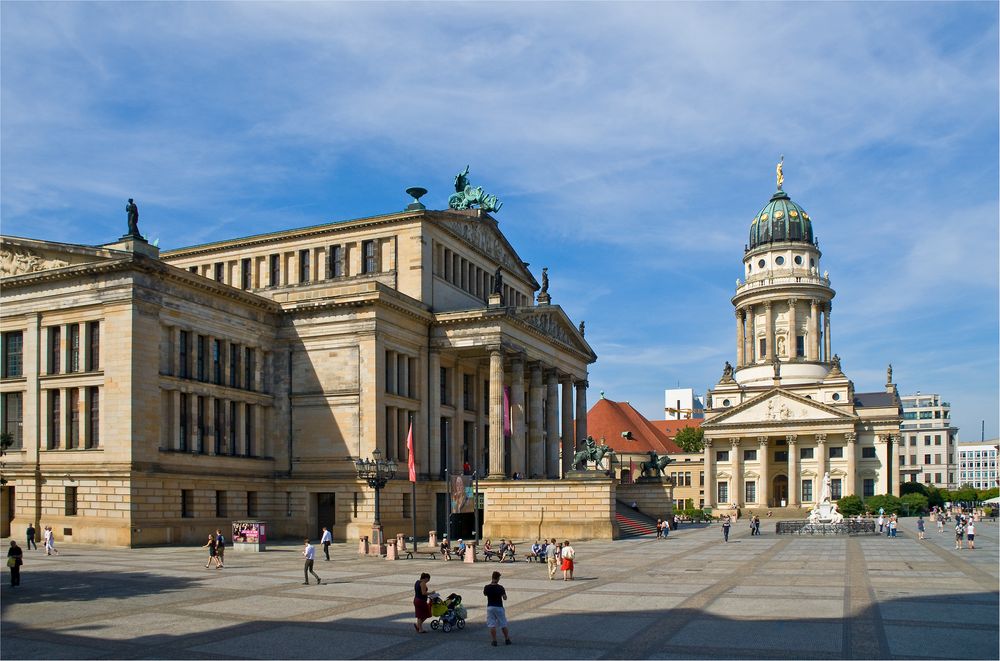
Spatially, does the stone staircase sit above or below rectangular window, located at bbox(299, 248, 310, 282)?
below

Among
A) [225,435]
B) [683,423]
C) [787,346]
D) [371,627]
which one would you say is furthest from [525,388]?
[683,423]

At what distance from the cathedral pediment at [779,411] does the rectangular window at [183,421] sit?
9124cm

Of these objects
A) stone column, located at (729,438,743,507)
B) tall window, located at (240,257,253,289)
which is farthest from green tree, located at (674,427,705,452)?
tall window, located at (240,257,253,289)

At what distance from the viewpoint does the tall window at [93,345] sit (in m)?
50.1

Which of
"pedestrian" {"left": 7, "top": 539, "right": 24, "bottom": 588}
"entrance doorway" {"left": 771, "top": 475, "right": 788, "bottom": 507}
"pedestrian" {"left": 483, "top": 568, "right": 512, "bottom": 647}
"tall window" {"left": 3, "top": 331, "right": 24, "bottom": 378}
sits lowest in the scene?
"entrance doorway" {"left": 771, "top": 475, "right": 788, "bottom": 507}

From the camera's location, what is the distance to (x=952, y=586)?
3316 centimetres

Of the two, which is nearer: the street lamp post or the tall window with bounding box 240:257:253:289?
the street lamp post

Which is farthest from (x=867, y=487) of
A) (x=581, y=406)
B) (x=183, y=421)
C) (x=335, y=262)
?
(x=183, y=421)

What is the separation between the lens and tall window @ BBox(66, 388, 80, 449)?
50.3 meters

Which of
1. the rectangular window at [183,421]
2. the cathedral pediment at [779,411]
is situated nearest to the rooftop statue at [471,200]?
the rectangular window at [183,421]

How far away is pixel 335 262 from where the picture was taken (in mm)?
66750

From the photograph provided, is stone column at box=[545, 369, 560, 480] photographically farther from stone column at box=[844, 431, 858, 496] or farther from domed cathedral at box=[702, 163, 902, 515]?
stone column at box=[844, 431, 858, 496]

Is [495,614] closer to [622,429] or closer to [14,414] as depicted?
[14,414]

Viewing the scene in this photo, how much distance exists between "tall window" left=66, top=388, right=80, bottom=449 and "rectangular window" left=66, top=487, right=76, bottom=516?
2.25m
